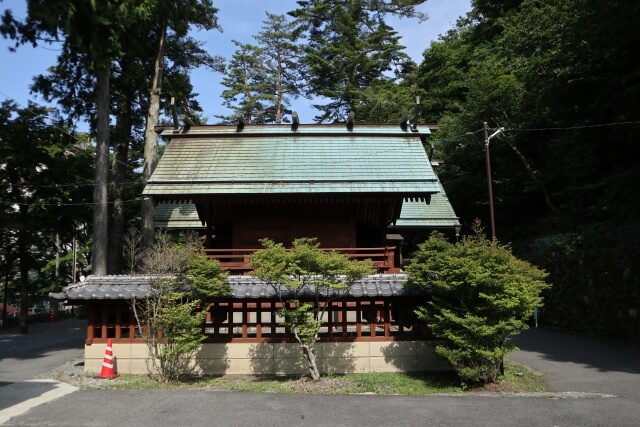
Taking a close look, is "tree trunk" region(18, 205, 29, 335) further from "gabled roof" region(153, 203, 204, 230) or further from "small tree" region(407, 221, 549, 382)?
"small tree" region(407, 221, 549, 382)

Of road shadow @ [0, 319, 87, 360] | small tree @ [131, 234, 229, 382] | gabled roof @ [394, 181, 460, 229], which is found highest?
gabled roof @ [394, 181, 460, 229]

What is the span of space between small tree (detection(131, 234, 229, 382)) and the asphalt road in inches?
47.4

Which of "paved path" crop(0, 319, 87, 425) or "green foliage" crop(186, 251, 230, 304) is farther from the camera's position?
"green foliage" crop(186, 251, 230, 304)

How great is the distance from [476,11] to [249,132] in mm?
29811

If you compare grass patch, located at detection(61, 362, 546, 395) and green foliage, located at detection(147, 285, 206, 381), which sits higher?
green foliage, located at detection(147, 285, 206, 381)

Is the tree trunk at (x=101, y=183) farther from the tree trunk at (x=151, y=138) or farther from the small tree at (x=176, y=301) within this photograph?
the small tree at (x=176, y=301)

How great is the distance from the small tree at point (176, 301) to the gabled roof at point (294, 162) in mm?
3684

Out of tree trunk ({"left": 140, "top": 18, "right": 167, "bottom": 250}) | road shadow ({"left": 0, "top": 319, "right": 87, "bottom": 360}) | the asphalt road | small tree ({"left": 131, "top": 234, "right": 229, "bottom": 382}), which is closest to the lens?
the asphalt road

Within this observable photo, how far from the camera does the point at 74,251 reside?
1483 inches

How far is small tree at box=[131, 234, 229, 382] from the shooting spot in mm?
10305

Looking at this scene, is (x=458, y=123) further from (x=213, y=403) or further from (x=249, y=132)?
(x=213, y=403)

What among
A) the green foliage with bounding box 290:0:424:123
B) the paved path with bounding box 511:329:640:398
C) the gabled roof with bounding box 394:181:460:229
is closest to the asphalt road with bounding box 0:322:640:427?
the paved path with bounding box 511:329:640:398

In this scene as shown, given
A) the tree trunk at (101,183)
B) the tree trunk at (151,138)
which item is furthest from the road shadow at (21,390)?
the tree trunk at (151,138)

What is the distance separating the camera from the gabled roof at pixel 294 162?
14.0 meters
